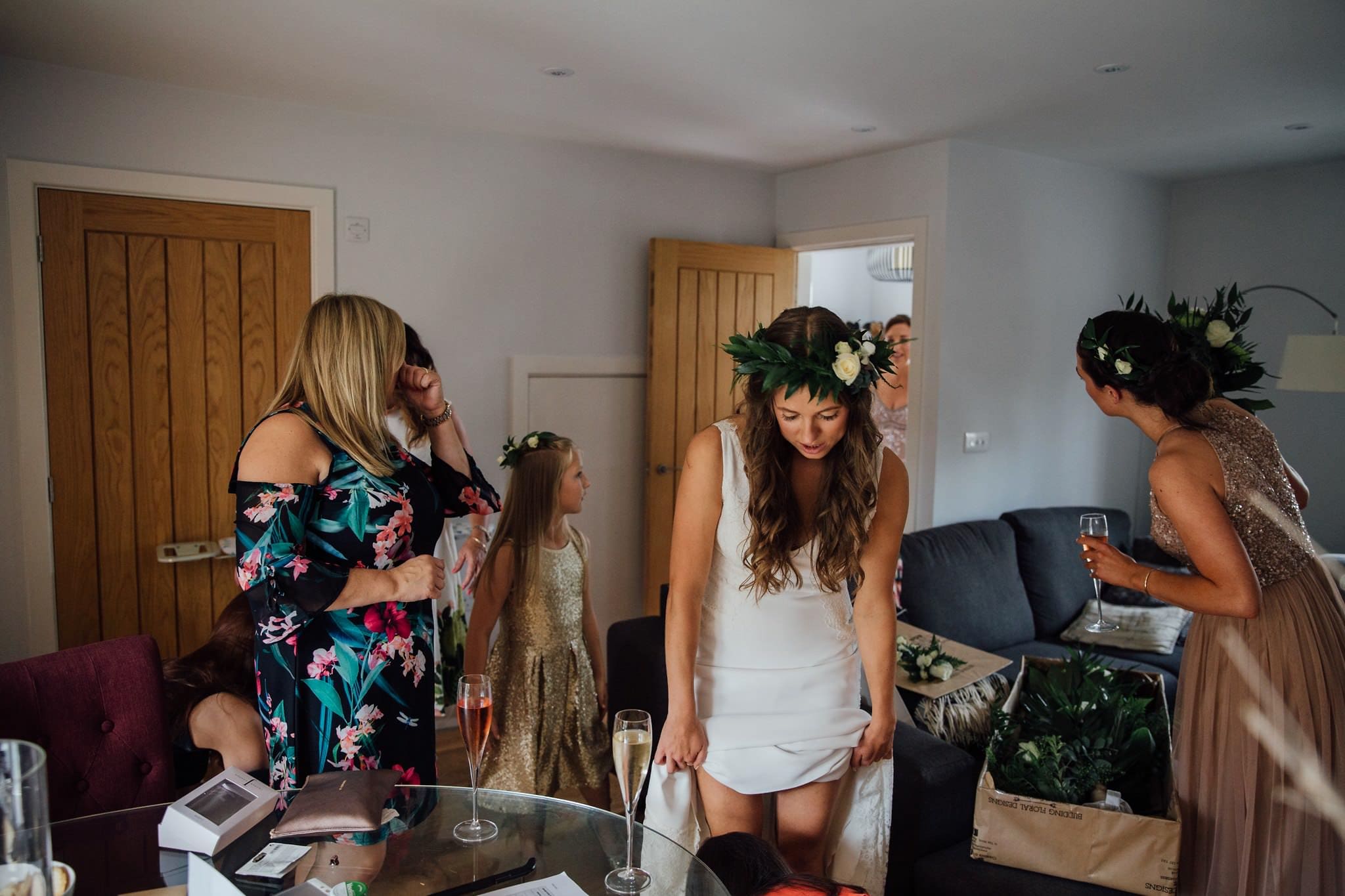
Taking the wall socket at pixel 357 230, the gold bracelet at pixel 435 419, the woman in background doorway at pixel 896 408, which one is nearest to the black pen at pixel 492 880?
the gold bracelet at pixel 435 419

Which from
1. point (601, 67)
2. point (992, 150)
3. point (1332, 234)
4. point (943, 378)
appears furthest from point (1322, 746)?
point (1332, 234)

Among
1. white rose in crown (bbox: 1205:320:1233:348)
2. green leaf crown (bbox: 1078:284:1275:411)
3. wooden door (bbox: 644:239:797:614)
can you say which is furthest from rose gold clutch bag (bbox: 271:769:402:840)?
wooden door (bbox: 644:239:797:614)

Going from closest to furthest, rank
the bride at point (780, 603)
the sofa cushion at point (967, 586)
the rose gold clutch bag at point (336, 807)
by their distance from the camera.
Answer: the rose gold clutch bag at point (336, 807)
the bride at point (780, 603)
the sofa cushion at point (967, 586)

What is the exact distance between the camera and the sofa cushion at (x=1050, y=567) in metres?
4.26

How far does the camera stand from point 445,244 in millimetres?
4012

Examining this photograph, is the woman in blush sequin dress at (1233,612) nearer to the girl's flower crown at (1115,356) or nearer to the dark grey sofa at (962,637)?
the girl's flower crown at (1115,356)

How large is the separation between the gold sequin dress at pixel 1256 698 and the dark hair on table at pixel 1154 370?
3.1 inches

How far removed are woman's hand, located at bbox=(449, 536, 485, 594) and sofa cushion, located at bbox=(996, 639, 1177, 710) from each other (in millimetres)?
2013

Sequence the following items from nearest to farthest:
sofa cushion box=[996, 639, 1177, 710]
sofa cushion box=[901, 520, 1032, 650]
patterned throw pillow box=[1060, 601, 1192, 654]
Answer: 1. sofa cushion box=[996, 639, 1177, 710]
2. sofa cushion box=[901, 520, 1032, 650]
3. patterned throw pillow box=[1060, 601, 1192, 654]

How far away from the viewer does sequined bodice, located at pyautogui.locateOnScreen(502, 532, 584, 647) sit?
2.71 metres

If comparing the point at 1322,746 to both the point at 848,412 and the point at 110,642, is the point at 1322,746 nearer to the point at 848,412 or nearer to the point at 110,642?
the point at 848,412

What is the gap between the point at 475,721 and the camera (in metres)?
1.48

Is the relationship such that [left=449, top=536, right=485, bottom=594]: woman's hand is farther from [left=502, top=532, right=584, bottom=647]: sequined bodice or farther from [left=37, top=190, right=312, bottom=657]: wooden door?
[left=37, top=190, right=312, bottom=657]: wooden door

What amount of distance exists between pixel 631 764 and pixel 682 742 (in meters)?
0.44
